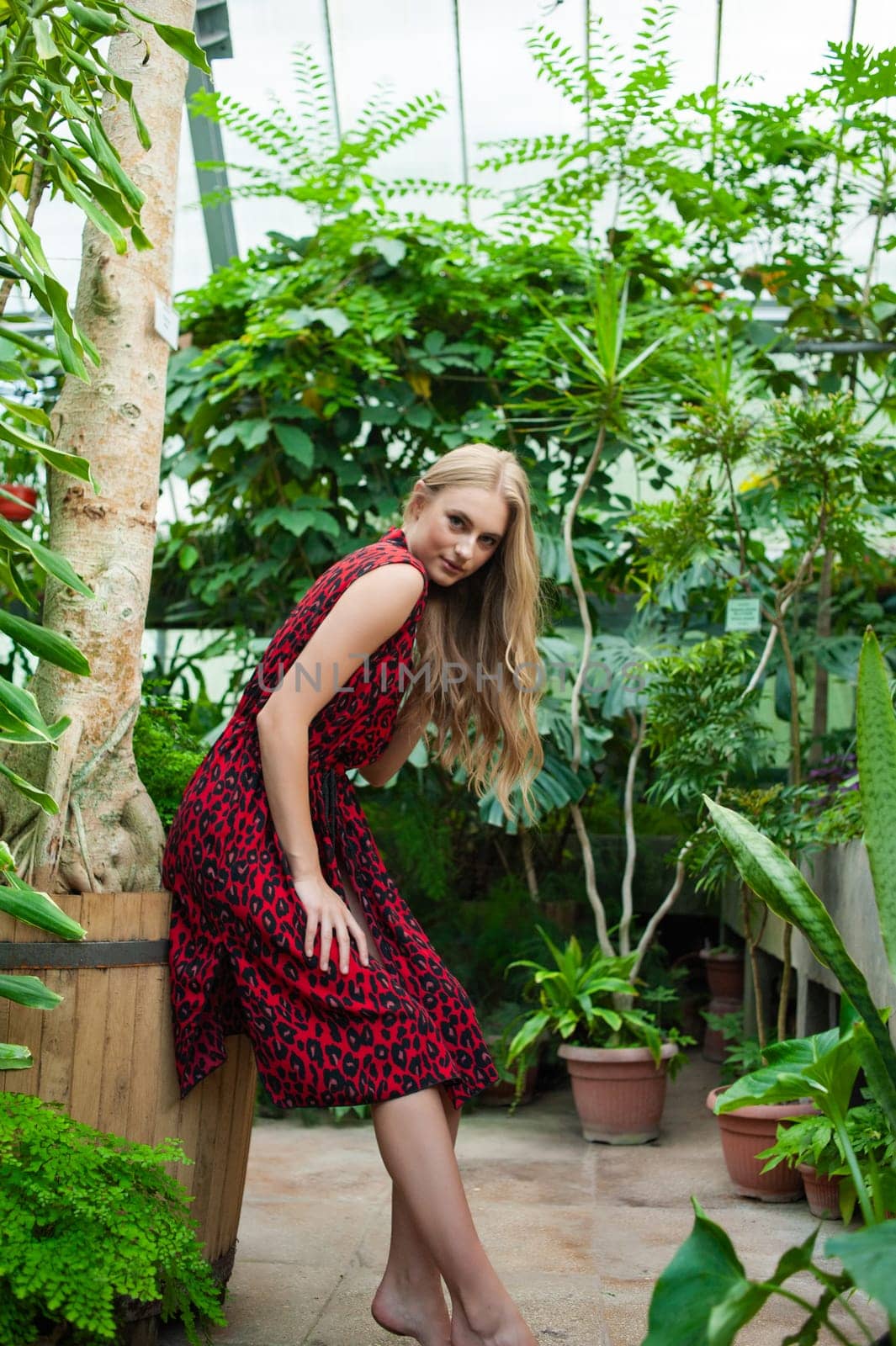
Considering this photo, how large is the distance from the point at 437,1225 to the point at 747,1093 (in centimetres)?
44

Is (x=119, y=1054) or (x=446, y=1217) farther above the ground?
(x=119, y=1054)

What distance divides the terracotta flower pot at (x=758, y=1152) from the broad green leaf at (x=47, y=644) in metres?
1.85

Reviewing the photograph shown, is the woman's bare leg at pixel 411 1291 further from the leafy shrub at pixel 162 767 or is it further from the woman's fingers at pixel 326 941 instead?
the leafy shrub at pixel 162 767

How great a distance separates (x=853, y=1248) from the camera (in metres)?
0.91

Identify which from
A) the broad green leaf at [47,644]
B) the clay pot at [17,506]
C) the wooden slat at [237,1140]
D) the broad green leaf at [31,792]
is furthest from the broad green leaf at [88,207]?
the clay pot at [17,506]

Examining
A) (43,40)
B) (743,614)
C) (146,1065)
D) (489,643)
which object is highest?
(43,40)

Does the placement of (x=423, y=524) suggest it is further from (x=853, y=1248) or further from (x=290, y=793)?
(x=853, y=1248)

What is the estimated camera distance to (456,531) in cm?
185

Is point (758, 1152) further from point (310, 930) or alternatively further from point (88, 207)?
point (88, 207)

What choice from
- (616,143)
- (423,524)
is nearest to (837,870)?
(423,524)

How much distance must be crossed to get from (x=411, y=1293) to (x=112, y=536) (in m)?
1.24

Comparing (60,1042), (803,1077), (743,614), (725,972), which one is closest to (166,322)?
(60,1042)

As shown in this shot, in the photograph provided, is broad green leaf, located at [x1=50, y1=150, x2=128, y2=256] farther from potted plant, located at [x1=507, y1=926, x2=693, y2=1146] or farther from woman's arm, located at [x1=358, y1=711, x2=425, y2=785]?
potted plant, located at [x1=507, y1=926, x2=693, y2=1146]

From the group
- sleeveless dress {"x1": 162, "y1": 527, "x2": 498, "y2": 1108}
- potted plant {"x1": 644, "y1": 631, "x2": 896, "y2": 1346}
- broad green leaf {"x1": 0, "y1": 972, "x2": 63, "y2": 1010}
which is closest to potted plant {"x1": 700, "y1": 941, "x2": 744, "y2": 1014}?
sleeveless dress {"x1": 162, "y1": 527, "x2": 498, "y2": 1108}
